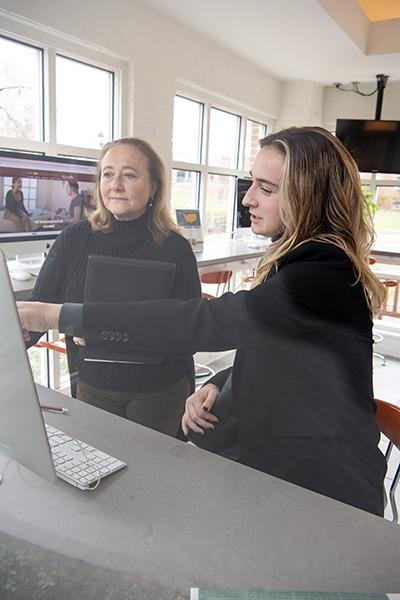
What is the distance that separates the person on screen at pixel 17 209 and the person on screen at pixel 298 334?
3.13 feet

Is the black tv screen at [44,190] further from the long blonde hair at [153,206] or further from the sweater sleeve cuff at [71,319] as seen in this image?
the sweater sleeve cuff at [71,319]

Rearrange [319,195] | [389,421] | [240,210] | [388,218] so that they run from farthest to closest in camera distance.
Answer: [388,218]
[240,210]
[389,421]
[319,195]

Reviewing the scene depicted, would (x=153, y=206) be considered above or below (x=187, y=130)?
below

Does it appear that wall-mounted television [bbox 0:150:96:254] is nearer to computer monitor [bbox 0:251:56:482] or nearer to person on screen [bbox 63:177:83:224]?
person on screen [bbox 63:177:83:224]

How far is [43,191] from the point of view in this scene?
6.17 feet

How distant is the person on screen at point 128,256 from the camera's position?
59.1 inches

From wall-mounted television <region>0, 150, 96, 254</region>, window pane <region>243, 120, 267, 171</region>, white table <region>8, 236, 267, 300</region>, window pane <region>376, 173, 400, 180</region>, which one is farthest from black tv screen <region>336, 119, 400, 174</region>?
wall-mounted television <region>0, 150, 96, 254</region>

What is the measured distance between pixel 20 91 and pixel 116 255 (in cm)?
160

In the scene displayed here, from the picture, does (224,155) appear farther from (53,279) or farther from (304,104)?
(53,279)

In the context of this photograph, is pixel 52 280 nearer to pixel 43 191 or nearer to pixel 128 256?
pixel 128 256

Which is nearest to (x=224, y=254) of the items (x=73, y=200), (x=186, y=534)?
(x=73, y=200)

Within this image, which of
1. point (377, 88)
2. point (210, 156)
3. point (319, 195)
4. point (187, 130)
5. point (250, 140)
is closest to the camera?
point (319, 195)

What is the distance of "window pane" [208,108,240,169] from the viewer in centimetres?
422

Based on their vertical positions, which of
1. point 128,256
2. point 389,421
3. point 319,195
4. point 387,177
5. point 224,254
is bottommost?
point 389,421
